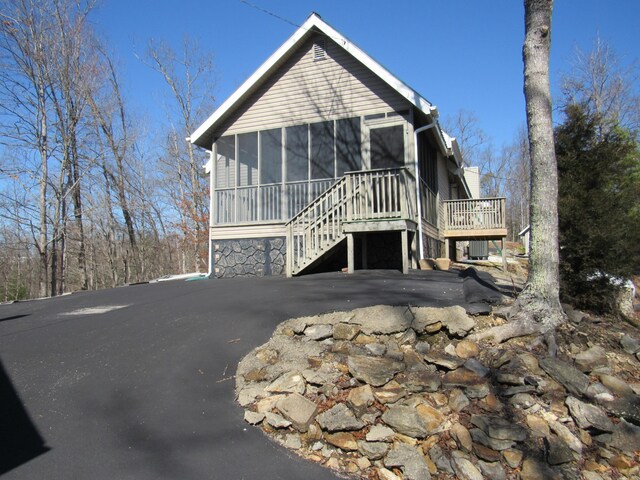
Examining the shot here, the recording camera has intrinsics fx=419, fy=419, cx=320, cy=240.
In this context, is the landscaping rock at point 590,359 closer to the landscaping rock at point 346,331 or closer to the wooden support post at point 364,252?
the landscaping rock at point 346,331

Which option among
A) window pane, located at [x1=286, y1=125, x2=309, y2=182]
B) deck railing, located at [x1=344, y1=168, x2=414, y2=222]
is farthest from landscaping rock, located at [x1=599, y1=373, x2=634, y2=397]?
window pane, located at [x1=286, y1=125, x2=309, y2=182]

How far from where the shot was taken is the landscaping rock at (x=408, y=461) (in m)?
2.85

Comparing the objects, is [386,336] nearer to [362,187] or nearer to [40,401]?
[40,401]

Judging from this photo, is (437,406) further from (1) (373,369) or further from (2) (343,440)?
(2) (343,440)

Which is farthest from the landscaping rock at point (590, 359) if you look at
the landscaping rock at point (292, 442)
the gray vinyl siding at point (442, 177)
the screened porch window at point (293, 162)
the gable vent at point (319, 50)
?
the gray vinyl siding at point (442, 177)

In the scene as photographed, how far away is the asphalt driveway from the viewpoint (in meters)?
2.95

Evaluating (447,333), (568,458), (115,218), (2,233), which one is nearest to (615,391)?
(568,458)

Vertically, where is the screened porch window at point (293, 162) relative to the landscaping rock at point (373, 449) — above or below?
above

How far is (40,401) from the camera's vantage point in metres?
3.74

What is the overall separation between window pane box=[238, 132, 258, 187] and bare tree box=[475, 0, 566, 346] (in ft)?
26.3

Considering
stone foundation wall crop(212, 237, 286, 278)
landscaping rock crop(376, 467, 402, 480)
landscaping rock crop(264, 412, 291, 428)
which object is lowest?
landscaping rock crop(376, 467, 402, 480)

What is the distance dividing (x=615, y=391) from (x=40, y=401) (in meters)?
4.95

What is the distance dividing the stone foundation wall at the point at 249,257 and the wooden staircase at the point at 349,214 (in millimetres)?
1352

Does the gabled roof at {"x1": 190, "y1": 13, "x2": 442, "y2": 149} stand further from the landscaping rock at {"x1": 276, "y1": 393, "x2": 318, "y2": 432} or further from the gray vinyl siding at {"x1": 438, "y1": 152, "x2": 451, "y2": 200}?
the landscaping rock at {"x1": 276, "y1": 393, "x2": 318, "y2": 432}
